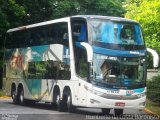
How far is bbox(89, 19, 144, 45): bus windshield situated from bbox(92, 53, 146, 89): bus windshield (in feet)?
2.50

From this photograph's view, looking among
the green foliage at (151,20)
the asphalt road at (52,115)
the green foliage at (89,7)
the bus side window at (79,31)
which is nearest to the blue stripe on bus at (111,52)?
the bus side window at (79,31)

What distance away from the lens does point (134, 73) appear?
836 inches

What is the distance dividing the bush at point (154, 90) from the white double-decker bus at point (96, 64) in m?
6.71

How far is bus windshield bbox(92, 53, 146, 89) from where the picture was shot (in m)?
20.7

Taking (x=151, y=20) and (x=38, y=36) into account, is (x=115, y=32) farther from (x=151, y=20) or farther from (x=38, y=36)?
(x=151, y=20)

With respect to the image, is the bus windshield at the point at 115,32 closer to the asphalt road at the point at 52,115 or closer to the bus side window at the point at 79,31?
→ the bus side window at the point at 79,31

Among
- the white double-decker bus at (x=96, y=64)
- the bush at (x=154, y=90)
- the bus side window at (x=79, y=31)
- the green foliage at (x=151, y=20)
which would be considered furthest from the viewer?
the bush at (x=154, y=90)

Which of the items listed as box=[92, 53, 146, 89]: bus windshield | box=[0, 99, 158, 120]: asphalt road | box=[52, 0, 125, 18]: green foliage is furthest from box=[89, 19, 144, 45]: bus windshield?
box=[52, 0, 125, 18]: green foliage

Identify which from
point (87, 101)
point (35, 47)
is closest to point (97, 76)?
point (87, 101)

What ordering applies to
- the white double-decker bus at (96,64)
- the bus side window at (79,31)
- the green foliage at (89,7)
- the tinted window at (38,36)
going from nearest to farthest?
the white double-decker bus at (96,64) < the bus side window at (79,31) < the tinted window at (38,36) < the green foliage at (89,7)

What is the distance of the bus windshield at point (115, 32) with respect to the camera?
21094 millimetres

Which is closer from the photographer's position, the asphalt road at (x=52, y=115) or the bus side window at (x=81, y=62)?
the asphalt road at (x=52, y=115)

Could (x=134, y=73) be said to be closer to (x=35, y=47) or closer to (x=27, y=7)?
(x=35, y=47)

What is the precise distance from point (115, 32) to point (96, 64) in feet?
5.73
